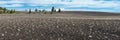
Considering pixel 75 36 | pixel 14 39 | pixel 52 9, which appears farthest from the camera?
pixel 52 9

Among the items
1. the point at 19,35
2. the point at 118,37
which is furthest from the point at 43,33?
the point at 118,37

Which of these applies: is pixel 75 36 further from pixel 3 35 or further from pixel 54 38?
pixel 3 35

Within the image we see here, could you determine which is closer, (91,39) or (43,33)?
(91,39)

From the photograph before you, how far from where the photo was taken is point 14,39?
59.3 feet

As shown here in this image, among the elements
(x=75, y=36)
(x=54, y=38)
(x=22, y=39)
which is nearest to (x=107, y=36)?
(x=75, y=36)

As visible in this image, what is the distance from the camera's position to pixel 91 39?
18.5 m

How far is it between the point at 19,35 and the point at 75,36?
327 centimetres

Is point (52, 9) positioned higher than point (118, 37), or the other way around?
point (118, 37)

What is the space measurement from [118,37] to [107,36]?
0.68 meters

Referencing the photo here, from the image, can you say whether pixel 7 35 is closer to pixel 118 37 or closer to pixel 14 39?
pixel 14 39

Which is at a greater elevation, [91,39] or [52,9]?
[91,39]

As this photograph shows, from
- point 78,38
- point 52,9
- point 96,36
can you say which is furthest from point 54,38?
point 52,9

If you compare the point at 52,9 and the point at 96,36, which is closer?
the point at 96,36

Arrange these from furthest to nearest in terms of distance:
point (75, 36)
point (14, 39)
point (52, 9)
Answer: point (52, 9)
point (75, 36)
point (14, 39)
